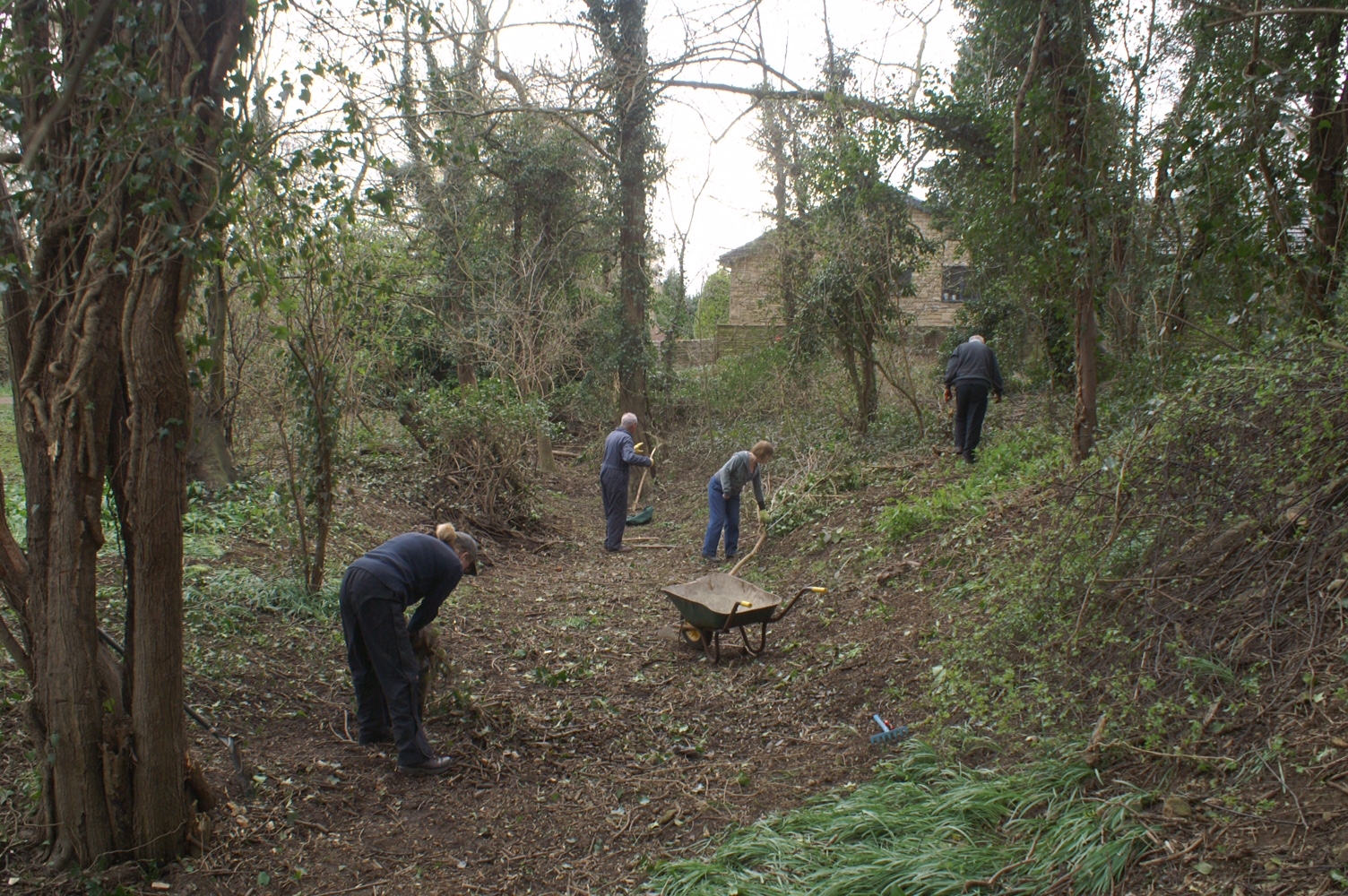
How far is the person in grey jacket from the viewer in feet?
30.7

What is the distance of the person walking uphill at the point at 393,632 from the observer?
4.52 m

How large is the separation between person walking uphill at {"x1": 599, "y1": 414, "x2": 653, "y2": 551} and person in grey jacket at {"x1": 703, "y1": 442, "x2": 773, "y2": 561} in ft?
4.17

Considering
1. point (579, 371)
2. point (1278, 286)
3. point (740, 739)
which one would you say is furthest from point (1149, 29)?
point (579, 371)

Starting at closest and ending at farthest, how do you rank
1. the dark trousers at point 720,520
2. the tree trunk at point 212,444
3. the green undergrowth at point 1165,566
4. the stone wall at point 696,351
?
1. the green undergrowth at point 1165,566
2. the tree trunk at point 212,444
3. the dark trousers at point 720,520
4. the stone wall at point 696,351

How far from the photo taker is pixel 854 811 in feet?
12.4

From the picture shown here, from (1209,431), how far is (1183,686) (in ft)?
5.14

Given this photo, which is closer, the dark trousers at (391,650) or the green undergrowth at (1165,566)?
the green undergrowth at (1165,566)

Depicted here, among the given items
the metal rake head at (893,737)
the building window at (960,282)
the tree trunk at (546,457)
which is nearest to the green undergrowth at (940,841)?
the metal rake head at (893,737)

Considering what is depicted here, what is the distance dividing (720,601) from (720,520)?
9.58 feet

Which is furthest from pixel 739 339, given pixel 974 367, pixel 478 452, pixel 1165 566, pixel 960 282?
Answer: pixel 1165 566

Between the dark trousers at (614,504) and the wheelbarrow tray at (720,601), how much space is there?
371 centimetres

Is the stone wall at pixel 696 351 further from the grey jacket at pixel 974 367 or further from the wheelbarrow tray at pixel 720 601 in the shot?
the wheelbarrow tray at pixel 720 601

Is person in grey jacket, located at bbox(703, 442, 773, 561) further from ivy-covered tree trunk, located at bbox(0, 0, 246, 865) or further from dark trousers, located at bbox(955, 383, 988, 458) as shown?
ivy-covered tree trunk, located at bbox(0, 0, 246, 865)

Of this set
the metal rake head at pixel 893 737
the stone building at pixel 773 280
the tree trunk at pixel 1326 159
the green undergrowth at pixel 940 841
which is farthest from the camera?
the stone building at pixel 773 280
